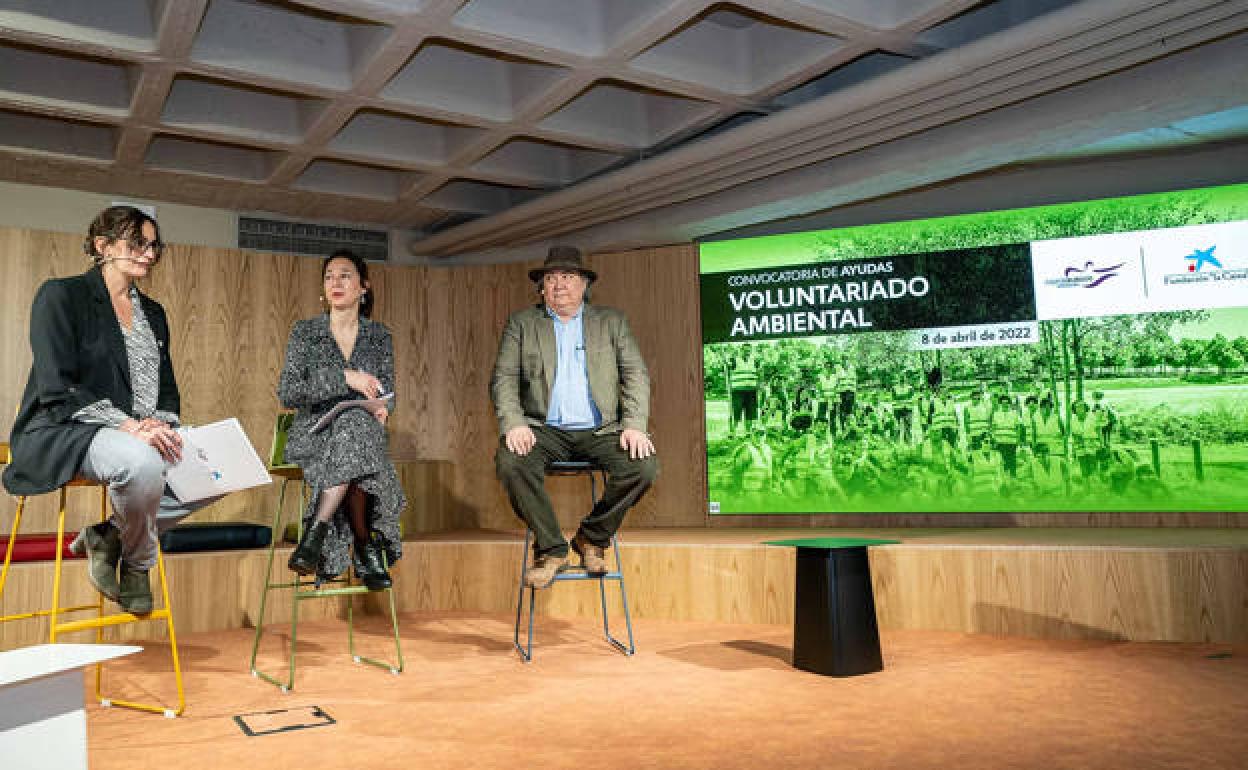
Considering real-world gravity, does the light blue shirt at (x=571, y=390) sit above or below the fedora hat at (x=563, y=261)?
below

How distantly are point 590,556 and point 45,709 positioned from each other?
238cm

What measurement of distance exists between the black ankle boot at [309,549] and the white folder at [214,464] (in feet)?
1.36

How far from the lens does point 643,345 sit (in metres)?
6.32

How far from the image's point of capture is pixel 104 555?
2881 mm

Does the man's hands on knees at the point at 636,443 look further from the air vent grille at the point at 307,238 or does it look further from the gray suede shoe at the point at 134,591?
the air vent grille at the point at 307,238

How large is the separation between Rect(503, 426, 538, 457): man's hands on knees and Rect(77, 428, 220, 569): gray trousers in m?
1.33

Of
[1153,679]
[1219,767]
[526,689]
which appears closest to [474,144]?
[526,689]

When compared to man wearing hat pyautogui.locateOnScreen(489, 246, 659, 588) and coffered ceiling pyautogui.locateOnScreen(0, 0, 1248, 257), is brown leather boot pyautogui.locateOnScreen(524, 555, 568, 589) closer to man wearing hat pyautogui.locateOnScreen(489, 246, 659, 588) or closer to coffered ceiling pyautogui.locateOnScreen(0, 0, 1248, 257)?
man wearing hat pyautogui.locateOnScreen(489, 246, 659, 588)

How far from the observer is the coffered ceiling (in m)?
4.03

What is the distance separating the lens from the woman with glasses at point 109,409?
2660mm

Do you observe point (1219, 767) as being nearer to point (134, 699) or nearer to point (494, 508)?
point (134, 699)

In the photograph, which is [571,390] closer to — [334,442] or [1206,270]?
[334,442]

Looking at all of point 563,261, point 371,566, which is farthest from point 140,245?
point 563,261

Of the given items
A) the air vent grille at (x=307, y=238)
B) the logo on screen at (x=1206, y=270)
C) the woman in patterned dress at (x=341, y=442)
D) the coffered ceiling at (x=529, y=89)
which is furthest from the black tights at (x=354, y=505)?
the logo on screen at (x=1206, y=270)
